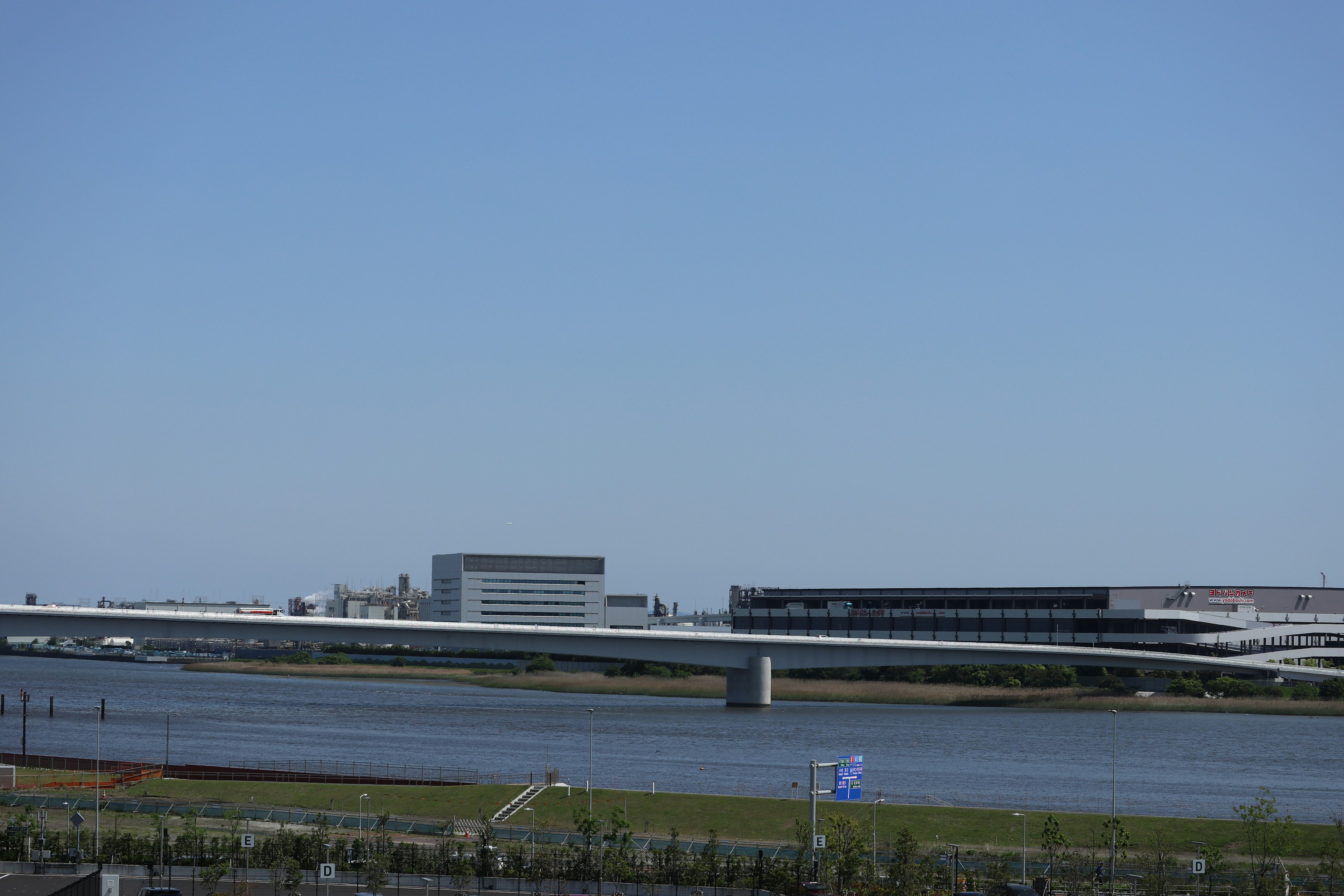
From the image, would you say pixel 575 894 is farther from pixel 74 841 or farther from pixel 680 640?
pixel 680 640

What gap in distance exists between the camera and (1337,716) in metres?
129

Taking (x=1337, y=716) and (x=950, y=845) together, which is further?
(x=1337, y=716)

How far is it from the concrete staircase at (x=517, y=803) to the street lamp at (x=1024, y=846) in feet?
72.1

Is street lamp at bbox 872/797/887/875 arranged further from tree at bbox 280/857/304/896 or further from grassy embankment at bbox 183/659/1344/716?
grassy embankment at bbox 183/659/1344/716

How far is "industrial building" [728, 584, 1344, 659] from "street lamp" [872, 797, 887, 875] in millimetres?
106973

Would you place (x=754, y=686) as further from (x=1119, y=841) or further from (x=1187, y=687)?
(x=1119, y=841)

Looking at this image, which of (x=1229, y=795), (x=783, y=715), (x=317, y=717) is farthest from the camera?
(x=783, y=715)

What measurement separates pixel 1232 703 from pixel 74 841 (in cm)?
11300

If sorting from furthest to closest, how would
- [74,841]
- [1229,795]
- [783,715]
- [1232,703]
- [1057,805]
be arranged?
[1232,703], [783,715], [1229,795], [1057,805], [74,841]

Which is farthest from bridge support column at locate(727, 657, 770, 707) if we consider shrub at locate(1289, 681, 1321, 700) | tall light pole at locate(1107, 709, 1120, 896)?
shrub at locate(1289, 681, 1321, 700)

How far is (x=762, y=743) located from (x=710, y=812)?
113 ft

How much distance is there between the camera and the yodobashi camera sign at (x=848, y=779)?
52812 mm

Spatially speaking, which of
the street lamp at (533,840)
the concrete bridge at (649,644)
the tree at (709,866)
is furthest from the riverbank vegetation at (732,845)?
the concrete bridge at (649,644)

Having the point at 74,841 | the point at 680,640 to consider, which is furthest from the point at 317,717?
the point at 74,841
